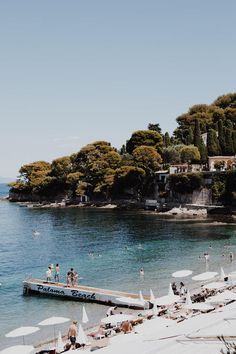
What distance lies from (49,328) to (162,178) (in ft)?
250

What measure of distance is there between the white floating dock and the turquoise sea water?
24.2 inches

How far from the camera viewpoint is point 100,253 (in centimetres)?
5097

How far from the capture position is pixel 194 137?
10512 cm

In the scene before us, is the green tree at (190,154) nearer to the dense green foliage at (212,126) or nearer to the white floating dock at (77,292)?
the dense green foliage at (212,126)

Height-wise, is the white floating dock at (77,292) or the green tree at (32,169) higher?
the green tree at (32,169)

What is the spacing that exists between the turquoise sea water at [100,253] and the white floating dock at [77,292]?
61 cm

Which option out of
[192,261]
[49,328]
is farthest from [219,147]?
[49,328]

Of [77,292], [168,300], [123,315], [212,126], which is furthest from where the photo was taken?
[212,126]

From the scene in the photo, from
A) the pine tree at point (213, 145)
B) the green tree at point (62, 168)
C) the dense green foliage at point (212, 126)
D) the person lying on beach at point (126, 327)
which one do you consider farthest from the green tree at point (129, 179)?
the person lying on beach at point (126, 327)

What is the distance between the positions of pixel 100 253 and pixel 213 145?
2233 inches

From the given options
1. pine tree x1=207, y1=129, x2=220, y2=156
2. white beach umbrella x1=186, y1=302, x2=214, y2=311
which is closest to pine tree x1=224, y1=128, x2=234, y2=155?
pine tree x1=207, y1=129, x2=220, y2=156

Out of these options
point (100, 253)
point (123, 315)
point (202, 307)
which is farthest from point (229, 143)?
point (123, 315)

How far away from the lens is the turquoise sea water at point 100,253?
30.7 metres

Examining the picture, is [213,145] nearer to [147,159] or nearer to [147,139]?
[147,159]
